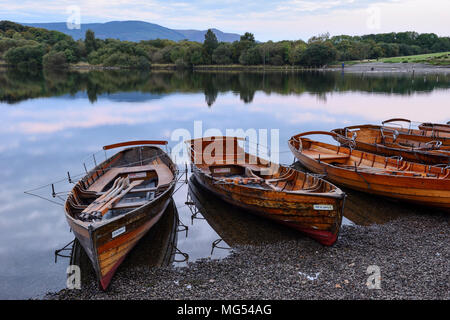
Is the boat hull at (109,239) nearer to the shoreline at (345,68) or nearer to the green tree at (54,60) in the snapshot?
the shoreline at (345,68)

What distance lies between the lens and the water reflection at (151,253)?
10711 mm

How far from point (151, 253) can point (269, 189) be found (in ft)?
15.7

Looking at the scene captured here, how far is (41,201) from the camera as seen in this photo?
1681cm

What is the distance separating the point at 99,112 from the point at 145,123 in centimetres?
1134

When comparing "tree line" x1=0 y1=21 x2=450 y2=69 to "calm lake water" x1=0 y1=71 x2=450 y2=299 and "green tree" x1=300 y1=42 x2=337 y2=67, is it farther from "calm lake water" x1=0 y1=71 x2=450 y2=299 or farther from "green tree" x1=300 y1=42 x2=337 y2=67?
"calm lake water" x1=0 y1=71 x2=450 y2=299

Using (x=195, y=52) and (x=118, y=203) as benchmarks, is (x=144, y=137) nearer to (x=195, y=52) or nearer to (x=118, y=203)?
(x=118, y=203)

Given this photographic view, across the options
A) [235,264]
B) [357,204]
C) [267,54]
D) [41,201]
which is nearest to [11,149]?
[41,201]

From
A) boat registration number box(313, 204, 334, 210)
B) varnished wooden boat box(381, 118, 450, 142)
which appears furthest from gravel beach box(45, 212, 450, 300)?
varnished wooden boat box(381, 118, 450, 142)

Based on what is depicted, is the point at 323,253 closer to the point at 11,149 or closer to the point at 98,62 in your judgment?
the point at 11,149

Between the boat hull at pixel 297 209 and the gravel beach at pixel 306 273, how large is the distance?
537 mm

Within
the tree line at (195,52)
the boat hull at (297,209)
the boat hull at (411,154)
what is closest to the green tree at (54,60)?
the tree line at (195,52)

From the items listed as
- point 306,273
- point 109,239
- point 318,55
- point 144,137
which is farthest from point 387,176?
point 318,55

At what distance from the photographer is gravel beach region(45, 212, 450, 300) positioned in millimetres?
8953

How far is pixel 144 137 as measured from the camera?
32125mm
